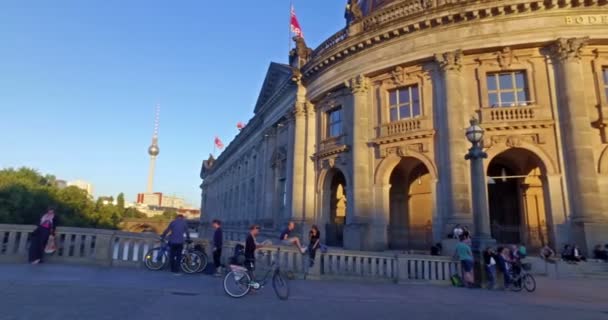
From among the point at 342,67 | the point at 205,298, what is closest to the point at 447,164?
the point at 342,67

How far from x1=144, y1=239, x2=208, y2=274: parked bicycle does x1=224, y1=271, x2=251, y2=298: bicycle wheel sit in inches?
122

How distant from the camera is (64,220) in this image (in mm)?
41250

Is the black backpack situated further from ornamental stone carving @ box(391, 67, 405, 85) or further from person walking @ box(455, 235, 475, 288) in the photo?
ornamental stone carving @ box(391, 67, 405, 85)

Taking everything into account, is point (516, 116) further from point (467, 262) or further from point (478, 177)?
point (467, 262)

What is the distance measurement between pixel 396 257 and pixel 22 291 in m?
A: 9.52

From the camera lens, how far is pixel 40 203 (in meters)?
37.9

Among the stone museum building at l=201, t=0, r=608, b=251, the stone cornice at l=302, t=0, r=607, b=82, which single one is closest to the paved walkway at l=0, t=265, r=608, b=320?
the stone museum building at l=201, t=0, r=608, b=251

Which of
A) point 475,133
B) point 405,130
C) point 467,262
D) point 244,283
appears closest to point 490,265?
point 467,262

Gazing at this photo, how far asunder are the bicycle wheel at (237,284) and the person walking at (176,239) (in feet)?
9.88

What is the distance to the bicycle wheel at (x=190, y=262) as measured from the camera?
1014 centimetres

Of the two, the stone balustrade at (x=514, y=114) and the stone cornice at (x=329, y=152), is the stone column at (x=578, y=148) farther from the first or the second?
the stone cornice at (x=329, y=152)

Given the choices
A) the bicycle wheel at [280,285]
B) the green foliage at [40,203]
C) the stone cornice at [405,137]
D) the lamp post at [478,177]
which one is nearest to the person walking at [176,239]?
the bicycle wheel at [280,285]

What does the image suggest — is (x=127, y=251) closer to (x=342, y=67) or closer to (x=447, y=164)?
(x=447, y=164)

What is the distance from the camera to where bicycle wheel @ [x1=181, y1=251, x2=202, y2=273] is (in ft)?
33.3
